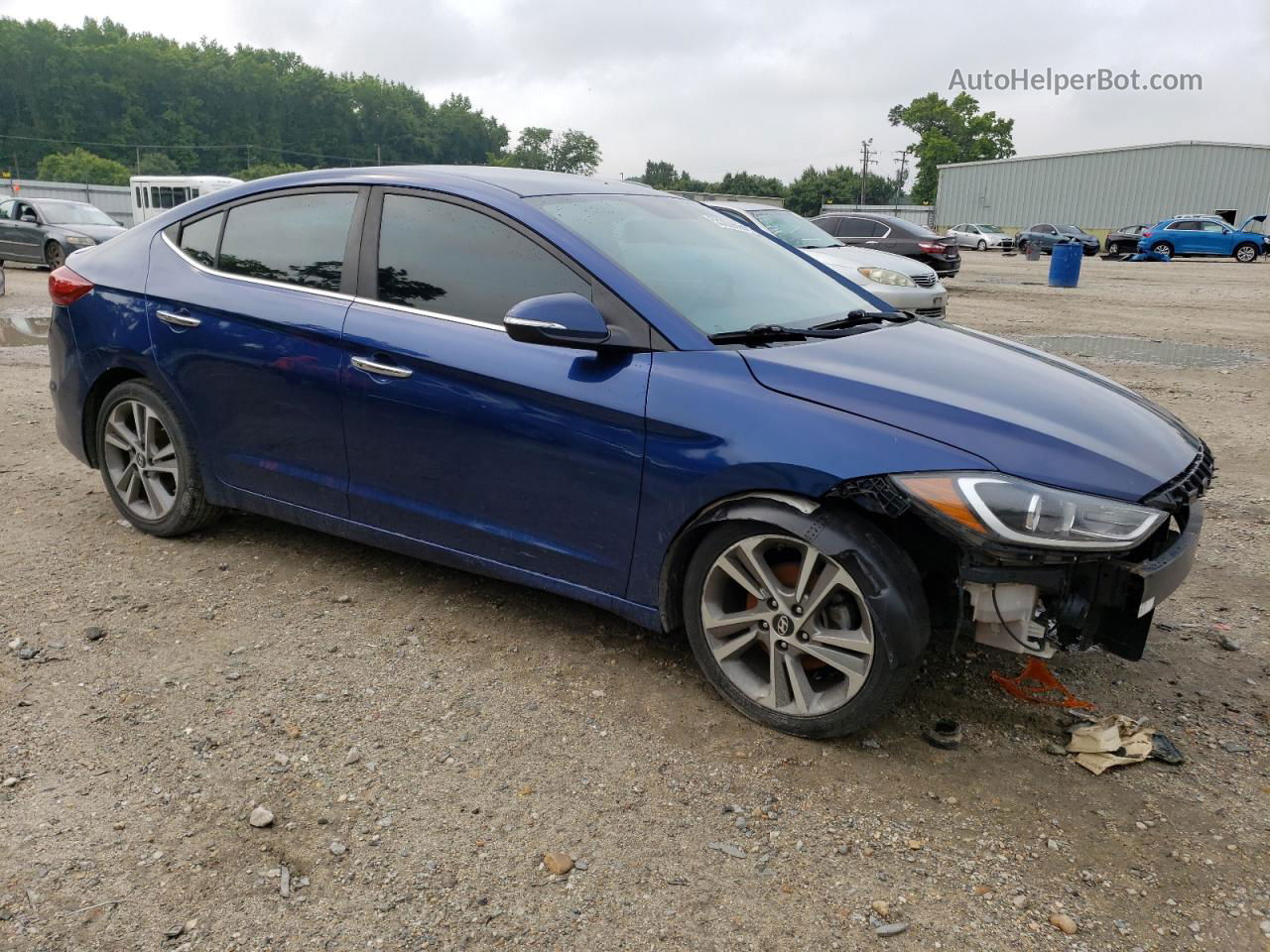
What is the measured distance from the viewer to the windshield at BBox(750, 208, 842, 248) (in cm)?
1284

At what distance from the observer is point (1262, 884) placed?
2406 millimetres

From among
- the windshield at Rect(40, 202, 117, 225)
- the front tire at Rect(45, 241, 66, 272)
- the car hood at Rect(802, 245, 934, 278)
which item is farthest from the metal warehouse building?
the front tire at Rect(45, 241, 66, 272)

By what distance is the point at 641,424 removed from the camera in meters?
3.08

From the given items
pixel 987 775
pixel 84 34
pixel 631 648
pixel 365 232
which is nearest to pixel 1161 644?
pixel 987 775

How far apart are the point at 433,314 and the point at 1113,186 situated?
60394 millimetres

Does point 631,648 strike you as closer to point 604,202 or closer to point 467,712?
point 467,712

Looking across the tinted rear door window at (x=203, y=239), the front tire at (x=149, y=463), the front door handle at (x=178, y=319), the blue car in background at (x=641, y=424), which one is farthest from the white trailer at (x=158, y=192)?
the blue car in background at (x=641, y=424)

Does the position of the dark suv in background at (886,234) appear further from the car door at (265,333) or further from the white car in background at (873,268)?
the car door at (265,333)

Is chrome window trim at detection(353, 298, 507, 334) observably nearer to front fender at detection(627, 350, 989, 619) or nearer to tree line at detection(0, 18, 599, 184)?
front fender at detection(627, 350, 989, 619)

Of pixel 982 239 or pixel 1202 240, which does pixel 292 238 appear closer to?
pixel 1202 240

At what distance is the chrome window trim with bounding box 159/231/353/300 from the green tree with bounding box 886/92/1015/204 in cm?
9949

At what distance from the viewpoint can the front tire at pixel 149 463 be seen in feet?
14.2

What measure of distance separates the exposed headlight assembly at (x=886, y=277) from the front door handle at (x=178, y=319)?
8864mm

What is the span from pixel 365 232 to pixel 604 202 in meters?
0.90
